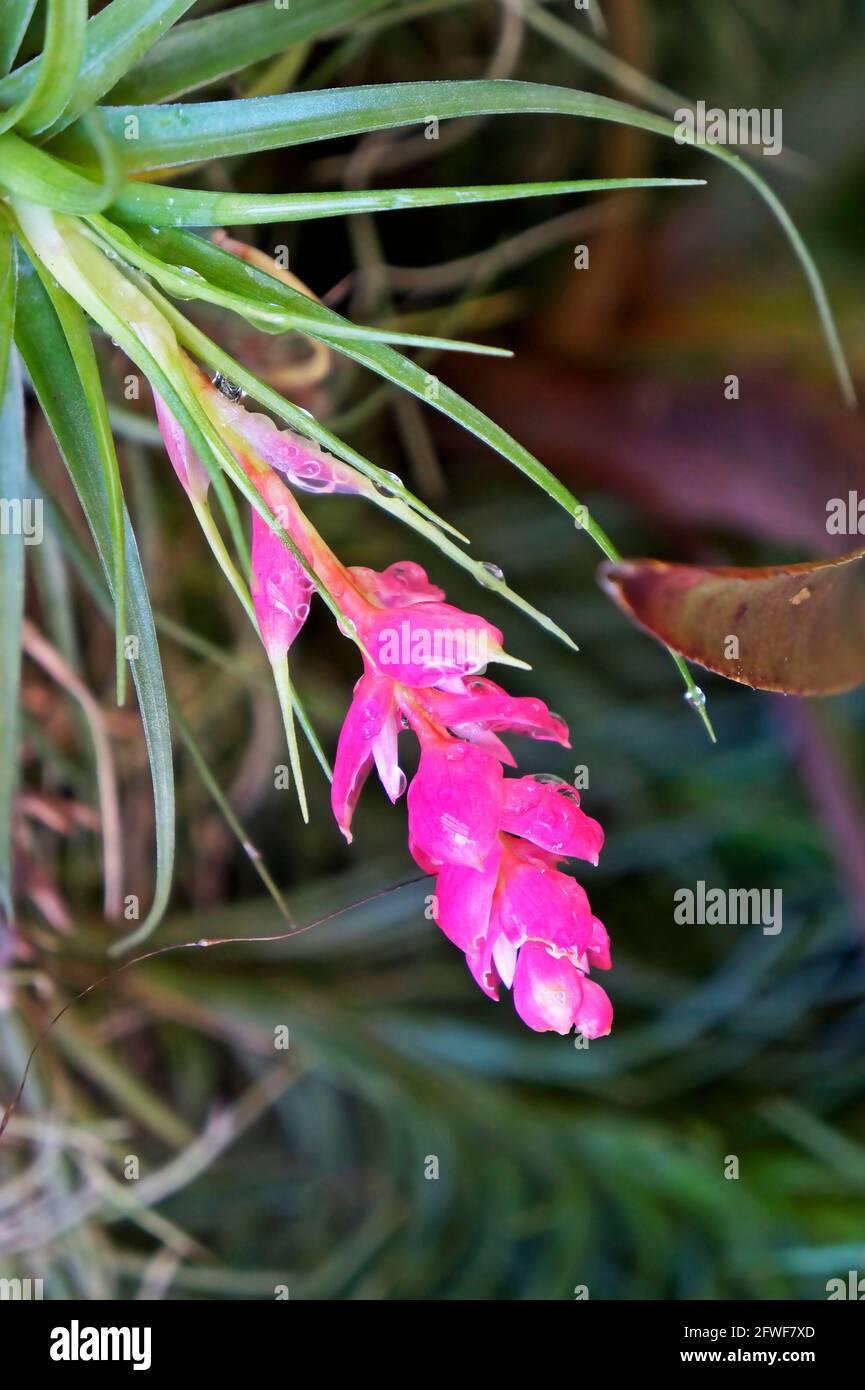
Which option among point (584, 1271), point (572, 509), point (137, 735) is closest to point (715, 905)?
point (584, 1271)

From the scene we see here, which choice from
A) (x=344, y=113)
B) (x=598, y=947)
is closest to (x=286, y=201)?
(x=344, y=113)

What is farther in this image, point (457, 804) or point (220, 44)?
point (220, 44)

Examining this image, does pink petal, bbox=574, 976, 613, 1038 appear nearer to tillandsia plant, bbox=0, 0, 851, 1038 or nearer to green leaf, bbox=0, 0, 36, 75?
tillandsia plant, bbox=0, 0, 851, 1038

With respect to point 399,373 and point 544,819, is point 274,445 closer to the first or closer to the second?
point 399,373

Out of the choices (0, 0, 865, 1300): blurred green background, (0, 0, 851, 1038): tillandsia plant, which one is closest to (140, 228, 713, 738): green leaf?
(0, 0, 851, 1038): tillandsia plant

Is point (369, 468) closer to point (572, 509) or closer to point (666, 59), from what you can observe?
point (572, 509)

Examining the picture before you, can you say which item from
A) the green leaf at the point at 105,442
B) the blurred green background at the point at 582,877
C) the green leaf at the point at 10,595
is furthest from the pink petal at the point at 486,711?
the blurred green background at the point at 582,877
